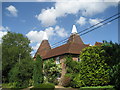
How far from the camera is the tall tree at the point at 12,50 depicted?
41.2 m

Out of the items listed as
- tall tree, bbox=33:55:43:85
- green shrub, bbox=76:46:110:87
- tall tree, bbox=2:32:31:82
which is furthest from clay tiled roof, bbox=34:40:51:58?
green shrub, bbox=76:46:110:87

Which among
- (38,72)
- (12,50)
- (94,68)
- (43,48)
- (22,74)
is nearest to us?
(94,68)

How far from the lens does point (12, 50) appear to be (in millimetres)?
41875

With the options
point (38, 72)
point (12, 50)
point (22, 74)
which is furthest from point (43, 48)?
point (22, 74)

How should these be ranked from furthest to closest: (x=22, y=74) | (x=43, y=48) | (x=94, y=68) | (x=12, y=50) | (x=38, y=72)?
(x=43, y=48)
(x=12, y=50)
(x=38, y=72)
(x=22, y=74)
(x=94, y=68)

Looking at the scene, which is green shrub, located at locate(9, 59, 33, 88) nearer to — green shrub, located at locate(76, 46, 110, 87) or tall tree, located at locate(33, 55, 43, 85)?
tall tree, located at locate(33, 55, 43, 85)

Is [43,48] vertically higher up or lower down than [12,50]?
higher up

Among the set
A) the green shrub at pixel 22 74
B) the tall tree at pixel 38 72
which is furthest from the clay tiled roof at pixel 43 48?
the tall tree at pixel 38 72

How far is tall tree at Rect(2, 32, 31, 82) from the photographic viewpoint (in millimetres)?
41250

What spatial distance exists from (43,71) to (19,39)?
1885cm

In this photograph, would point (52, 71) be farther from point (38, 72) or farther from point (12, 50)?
point (12, 50)

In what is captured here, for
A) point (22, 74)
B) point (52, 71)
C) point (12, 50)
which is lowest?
point (22, 74)

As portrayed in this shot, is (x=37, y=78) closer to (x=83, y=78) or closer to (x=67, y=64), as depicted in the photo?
(x=67, y=64)

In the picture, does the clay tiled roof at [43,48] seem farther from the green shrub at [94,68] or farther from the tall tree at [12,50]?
the green shrub at [94,68]
